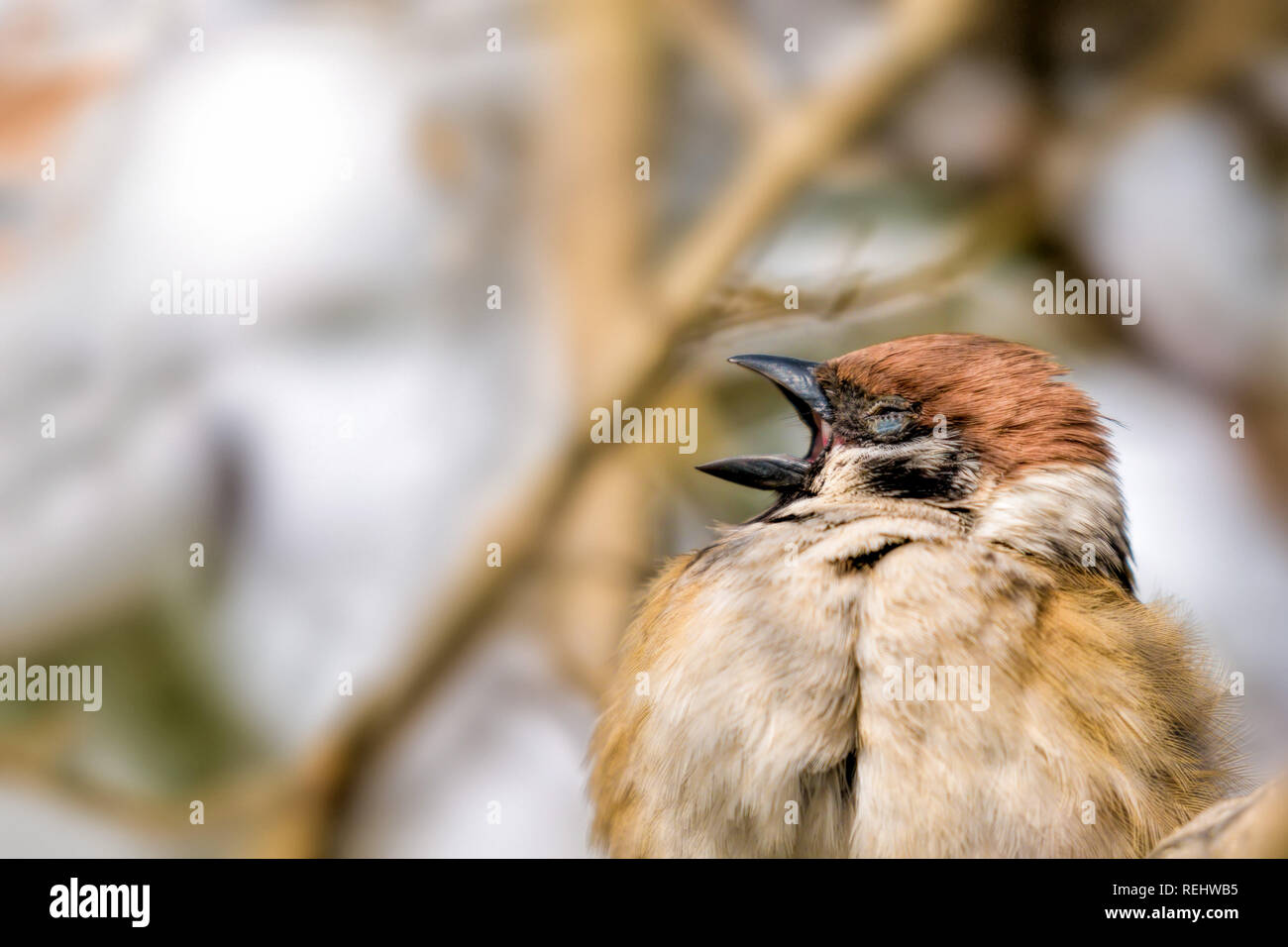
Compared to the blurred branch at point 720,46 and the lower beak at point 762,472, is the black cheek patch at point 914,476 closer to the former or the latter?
the lower beak at point 762,472

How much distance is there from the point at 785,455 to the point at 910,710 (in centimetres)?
82

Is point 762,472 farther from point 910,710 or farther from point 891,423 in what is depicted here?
point 910,710

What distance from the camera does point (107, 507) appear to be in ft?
12.3

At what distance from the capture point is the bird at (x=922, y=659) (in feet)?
8.11

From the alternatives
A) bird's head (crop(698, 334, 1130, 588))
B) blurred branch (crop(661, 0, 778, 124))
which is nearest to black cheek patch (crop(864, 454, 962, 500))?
bird's head (crop(698, 334, 1130, 588))

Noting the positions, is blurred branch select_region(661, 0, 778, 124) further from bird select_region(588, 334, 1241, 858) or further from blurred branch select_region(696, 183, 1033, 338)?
bird select_region(588, 334, 1241, 858)

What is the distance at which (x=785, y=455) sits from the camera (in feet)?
10.0

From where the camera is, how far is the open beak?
9.87 ft

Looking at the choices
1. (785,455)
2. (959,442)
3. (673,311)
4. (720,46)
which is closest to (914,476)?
(959,442)

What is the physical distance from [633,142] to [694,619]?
6.29 feet

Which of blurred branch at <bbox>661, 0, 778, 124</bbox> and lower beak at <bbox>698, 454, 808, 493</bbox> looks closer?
lower beak at <bbox>698, 454, 808, 493</bbox>

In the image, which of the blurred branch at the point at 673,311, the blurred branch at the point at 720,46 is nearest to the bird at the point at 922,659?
the blurred branch at the point at 673,311

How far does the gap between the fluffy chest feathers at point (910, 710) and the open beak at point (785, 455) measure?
0.25 m

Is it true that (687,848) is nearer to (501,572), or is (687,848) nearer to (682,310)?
(501,572)
